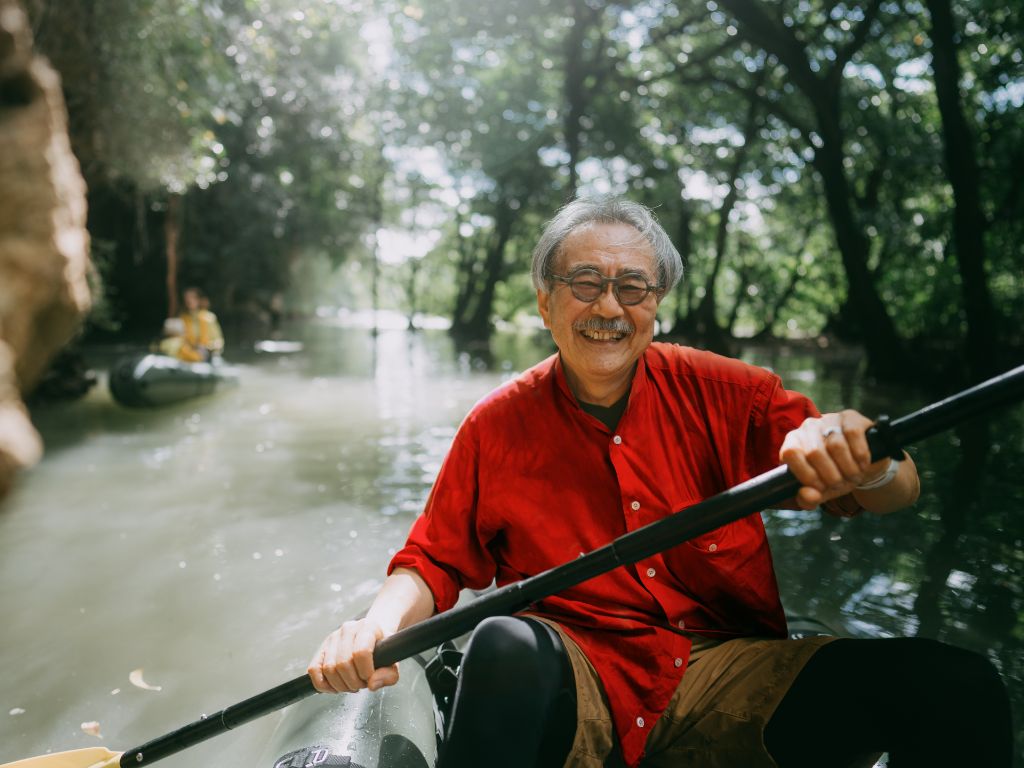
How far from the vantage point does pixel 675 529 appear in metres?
1.36

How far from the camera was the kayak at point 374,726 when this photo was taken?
1625 mm

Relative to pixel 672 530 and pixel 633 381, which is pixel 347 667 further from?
pixel 633 381

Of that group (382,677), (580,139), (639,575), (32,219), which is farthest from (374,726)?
(580,139)

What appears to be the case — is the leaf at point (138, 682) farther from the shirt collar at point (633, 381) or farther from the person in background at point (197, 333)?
the person in background at point (197, 333)

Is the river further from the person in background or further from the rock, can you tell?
the person in background

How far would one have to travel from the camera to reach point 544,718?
1.37 metres

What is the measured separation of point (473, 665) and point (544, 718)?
18 cm

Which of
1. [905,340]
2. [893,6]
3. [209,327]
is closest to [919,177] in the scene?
[905,340]

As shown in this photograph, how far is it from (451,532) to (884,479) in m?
0.96

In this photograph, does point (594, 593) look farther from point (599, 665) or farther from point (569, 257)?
point (569, 257)

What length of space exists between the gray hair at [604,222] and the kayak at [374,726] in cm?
107

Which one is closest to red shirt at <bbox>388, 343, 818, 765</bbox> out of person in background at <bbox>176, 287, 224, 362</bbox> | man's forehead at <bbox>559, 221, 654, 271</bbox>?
man's forehead at <bbox>559, 221, 654, 271</bbox>

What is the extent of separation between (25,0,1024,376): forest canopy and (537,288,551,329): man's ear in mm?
5994

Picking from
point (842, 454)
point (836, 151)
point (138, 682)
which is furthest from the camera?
point (836, 151)
